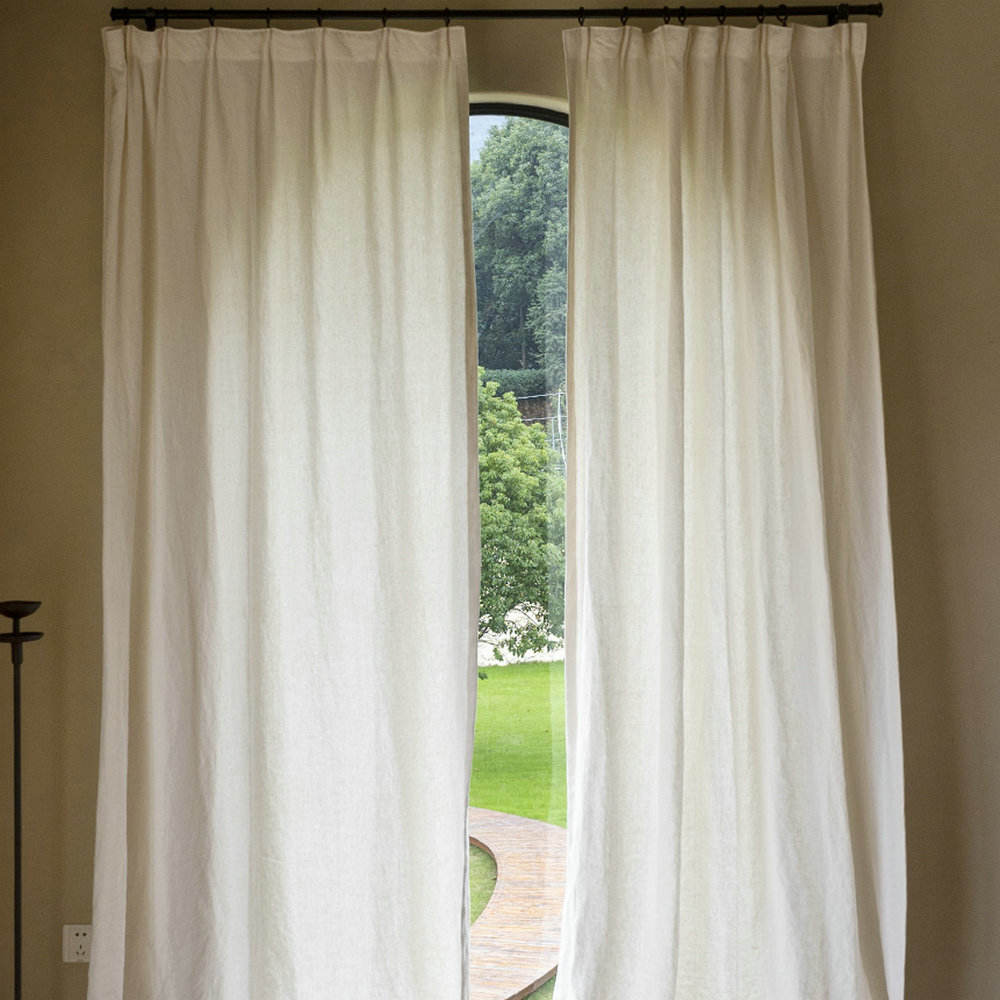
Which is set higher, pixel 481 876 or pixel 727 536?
pixel 727 536

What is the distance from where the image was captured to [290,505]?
2.07 meters

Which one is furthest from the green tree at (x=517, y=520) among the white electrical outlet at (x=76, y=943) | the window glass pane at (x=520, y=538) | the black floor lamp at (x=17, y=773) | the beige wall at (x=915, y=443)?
the white electrical outlet at (x=76, y=943)

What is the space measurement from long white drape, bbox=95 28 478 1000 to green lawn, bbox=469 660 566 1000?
0.62ft

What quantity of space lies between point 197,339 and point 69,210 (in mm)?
469

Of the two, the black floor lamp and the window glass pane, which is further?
the window glass pane

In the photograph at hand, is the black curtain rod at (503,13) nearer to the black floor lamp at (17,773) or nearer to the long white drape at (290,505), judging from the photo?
the long white drape at (290,505)

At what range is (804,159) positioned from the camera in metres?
2.15

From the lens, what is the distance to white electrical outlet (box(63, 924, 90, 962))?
2152mm

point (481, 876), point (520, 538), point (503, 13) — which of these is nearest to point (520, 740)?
point (481, 876)

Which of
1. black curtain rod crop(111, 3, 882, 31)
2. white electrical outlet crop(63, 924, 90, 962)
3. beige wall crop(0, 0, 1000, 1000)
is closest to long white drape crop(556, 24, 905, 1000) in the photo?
black curtain rod crop(111, 3, 882, 31)

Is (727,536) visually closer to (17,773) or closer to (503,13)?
(503,13)

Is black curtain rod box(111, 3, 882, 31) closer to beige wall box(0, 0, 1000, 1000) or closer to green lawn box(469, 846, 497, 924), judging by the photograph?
beige wall box(0, 0, 1000, 1000)

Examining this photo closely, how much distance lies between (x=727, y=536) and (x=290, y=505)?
960 millimetres

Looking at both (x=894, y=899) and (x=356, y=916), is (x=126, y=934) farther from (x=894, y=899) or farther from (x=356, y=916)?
(x=894, y=899)
